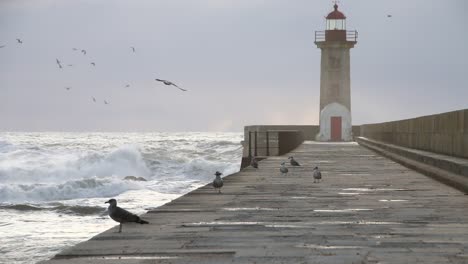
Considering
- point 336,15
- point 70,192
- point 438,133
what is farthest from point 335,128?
point 438,133

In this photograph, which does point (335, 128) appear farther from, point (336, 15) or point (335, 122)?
point (336, 15)

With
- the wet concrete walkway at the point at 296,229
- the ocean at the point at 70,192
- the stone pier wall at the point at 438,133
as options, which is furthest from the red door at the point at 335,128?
the wet concrete walkway at the point at 296,229

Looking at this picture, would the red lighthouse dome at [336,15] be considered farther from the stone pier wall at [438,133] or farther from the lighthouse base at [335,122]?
the stone pier wall at [438,133]

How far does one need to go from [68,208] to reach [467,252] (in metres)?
19.5

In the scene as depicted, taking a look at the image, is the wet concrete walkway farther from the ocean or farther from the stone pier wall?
the ocean

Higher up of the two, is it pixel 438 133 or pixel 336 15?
pixel 336 15

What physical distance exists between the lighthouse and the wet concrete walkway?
42974 millimetres

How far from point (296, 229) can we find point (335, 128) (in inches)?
1900

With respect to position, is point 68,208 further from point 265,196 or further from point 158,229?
point 158,229

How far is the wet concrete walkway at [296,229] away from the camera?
211 inches

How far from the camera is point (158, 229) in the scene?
22.2ft

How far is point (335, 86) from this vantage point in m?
55.0

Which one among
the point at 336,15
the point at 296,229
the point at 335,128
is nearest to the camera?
the point at 296,229

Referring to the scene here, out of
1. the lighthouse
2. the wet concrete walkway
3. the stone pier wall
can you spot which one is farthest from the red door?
the wet concrete walkway
